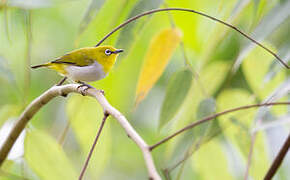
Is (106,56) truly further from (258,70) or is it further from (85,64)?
(258,70)

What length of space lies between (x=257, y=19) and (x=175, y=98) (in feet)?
1.03

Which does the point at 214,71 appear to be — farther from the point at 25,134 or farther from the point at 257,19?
the point at 25,134

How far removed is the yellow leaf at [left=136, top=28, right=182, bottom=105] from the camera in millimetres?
1167

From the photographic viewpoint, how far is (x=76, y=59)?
151 centimetres

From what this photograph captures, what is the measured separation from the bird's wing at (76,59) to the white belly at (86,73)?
0.08 ft

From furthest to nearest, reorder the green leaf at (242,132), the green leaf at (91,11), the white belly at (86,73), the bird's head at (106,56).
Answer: the bird's head at (106,56) < the white belly at (86,73) < the green leaf at (242,132) < the green leaf at (91,11)

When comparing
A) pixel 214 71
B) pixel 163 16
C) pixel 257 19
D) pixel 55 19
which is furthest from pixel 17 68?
pixel 257 19

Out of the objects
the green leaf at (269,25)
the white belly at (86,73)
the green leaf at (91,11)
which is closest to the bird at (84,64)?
the white belly at (86,73)

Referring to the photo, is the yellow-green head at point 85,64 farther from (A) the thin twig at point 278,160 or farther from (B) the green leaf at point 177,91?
(A) the thin twig at point 278,160

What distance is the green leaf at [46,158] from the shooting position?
120 centimetres

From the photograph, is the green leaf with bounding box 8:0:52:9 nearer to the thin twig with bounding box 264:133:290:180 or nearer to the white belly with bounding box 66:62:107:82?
the white belly with bounding box 66:62:107:82

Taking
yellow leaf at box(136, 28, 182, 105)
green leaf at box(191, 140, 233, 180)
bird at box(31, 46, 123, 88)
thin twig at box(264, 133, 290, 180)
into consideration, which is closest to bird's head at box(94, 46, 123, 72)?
bird at box(31, 46, 123, 88)

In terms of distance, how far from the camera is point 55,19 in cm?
263

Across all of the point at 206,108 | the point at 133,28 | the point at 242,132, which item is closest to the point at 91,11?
the point at 133,28
